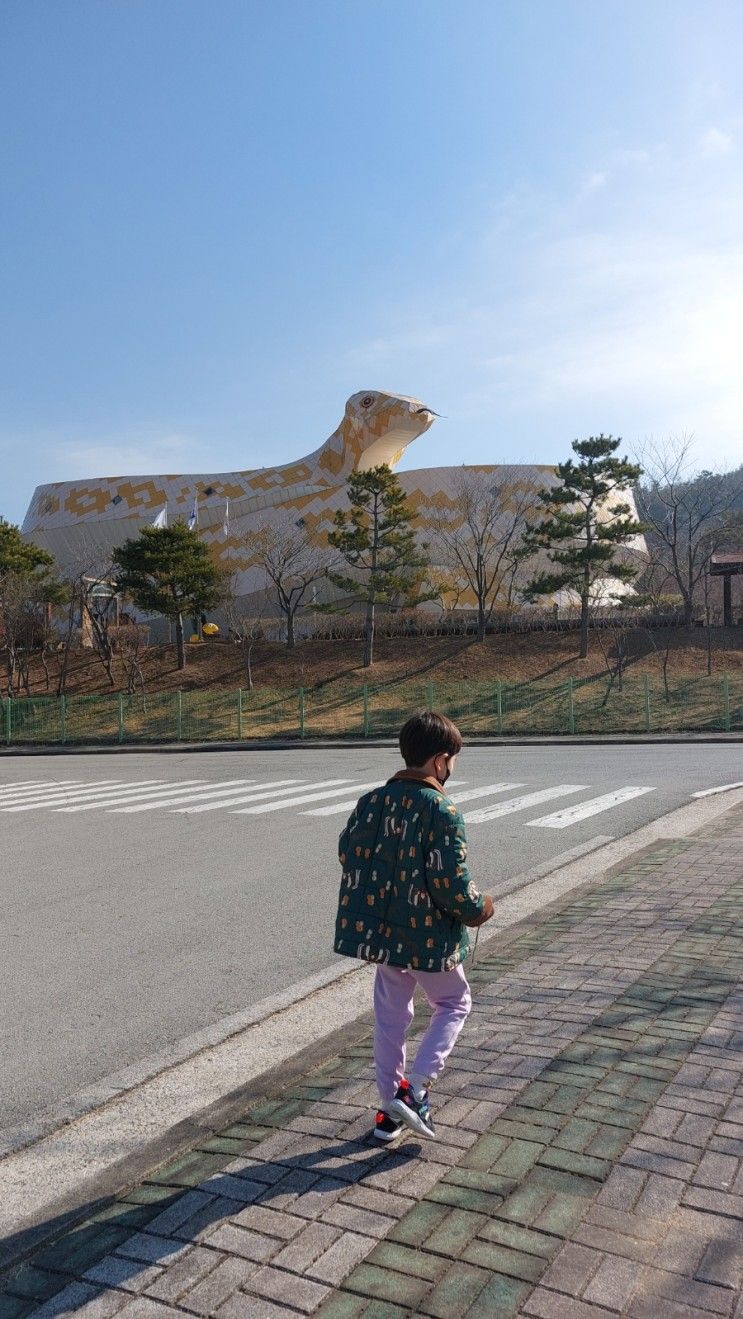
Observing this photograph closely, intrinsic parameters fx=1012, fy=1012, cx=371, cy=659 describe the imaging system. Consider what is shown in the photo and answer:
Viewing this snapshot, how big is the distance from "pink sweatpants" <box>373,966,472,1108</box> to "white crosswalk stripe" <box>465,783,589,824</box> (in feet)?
25.1

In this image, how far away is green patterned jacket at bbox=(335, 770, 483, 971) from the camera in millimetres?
3330

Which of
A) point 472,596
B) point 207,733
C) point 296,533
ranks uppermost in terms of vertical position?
point 296,533

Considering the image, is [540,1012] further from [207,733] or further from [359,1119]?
[207,733]

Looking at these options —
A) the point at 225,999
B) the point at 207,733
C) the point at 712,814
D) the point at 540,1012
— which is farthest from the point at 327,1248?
the point at 207,733

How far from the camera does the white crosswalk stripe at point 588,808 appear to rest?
11.2 m

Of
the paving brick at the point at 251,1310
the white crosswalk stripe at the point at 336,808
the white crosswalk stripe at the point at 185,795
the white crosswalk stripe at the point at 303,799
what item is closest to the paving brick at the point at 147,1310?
the paving brick at the point at 251,1310

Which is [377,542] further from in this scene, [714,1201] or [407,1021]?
[714,1201]

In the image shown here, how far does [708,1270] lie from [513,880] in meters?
5.50

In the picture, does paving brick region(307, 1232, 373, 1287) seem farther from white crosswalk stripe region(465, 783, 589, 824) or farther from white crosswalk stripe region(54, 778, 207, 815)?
white crosswalk stripe region(54, 778, 207, 815)

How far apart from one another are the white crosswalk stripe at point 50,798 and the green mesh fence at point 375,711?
14260 mm

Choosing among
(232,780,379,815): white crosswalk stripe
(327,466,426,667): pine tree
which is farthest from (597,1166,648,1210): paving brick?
(327,466,426,667): pine tree

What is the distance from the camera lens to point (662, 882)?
740cm

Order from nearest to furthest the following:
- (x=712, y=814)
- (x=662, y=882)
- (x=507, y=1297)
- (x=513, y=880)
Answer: (x=507, y=1297) → (x=662, y=882) → (x=513, y=880) → (x=712, y=814)

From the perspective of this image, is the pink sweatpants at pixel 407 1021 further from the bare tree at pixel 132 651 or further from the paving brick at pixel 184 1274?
the bare tree at pixel 132 651
